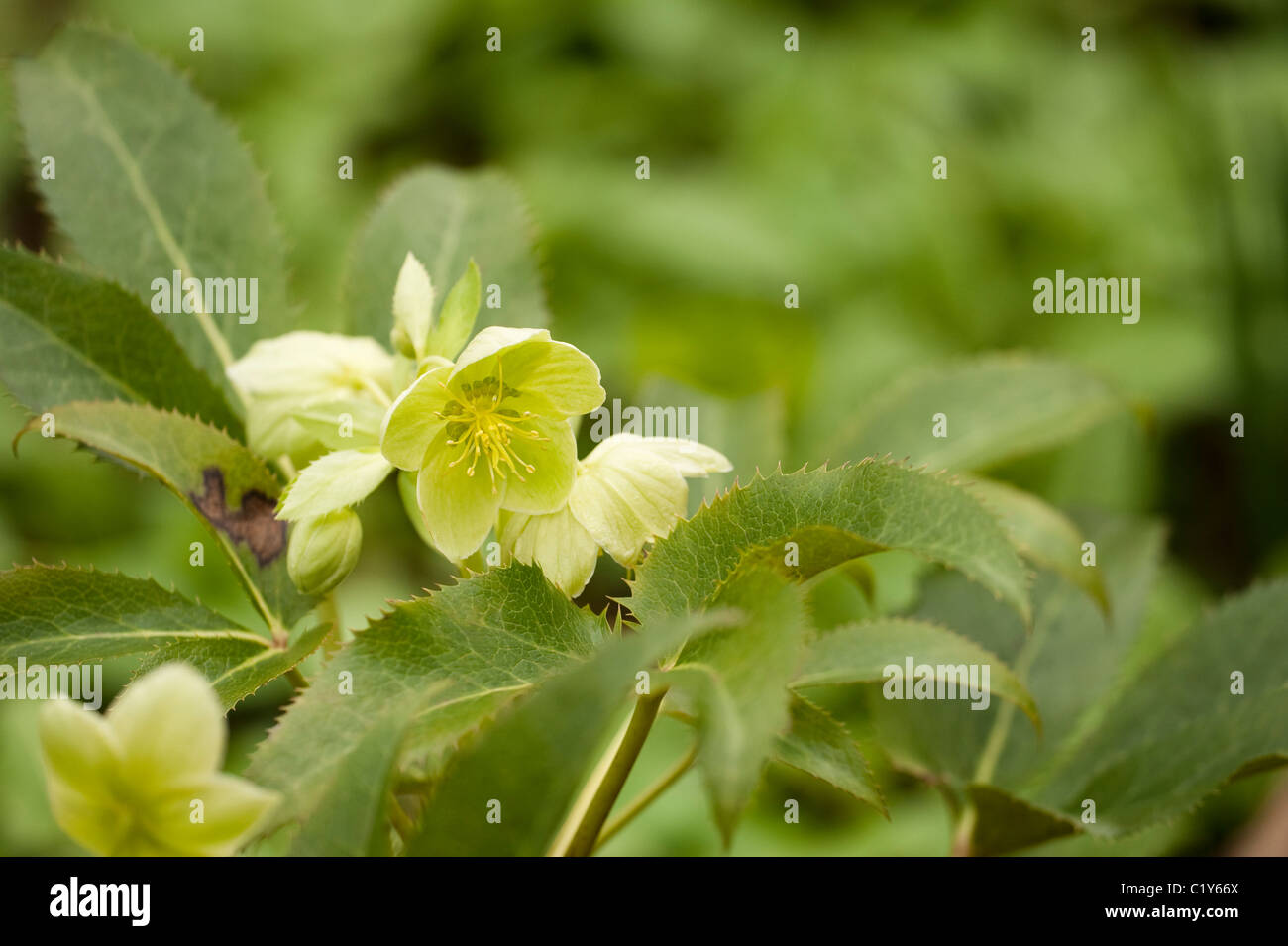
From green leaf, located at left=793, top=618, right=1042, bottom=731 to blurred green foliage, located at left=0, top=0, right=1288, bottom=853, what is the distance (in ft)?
3.22

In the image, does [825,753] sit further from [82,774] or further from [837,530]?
[82,774]

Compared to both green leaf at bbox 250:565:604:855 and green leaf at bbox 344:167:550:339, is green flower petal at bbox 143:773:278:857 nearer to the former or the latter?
green leaf at bbox 250:565:604:855

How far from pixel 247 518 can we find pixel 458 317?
15 centimetres

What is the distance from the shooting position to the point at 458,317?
520mm

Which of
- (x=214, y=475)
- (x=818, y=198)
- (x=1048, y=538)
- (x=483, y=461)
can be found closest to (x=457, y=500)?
(x=483, y=461)

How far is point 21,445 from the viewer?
1719 mm

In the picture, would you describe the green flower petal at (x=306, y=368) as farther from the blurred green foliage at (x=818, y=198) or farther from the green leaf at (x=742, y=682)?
the blurred green foliage at (x=818, y=198)

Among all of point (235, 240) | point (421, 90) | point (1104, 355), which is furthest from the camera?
point (421, 90)

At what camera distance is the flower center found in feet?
1.66

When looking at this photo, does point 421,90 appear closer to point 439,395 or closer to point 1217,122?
point 1217,122

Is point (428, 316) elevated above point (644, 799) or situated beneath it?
elevated above

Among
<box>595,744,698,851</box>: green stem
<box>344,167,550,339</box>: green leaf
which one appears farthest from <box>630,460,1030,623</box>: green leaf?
<box>344,167,550,339</box>: green leaf

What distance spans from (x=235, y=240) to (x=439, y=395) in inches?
10.6
